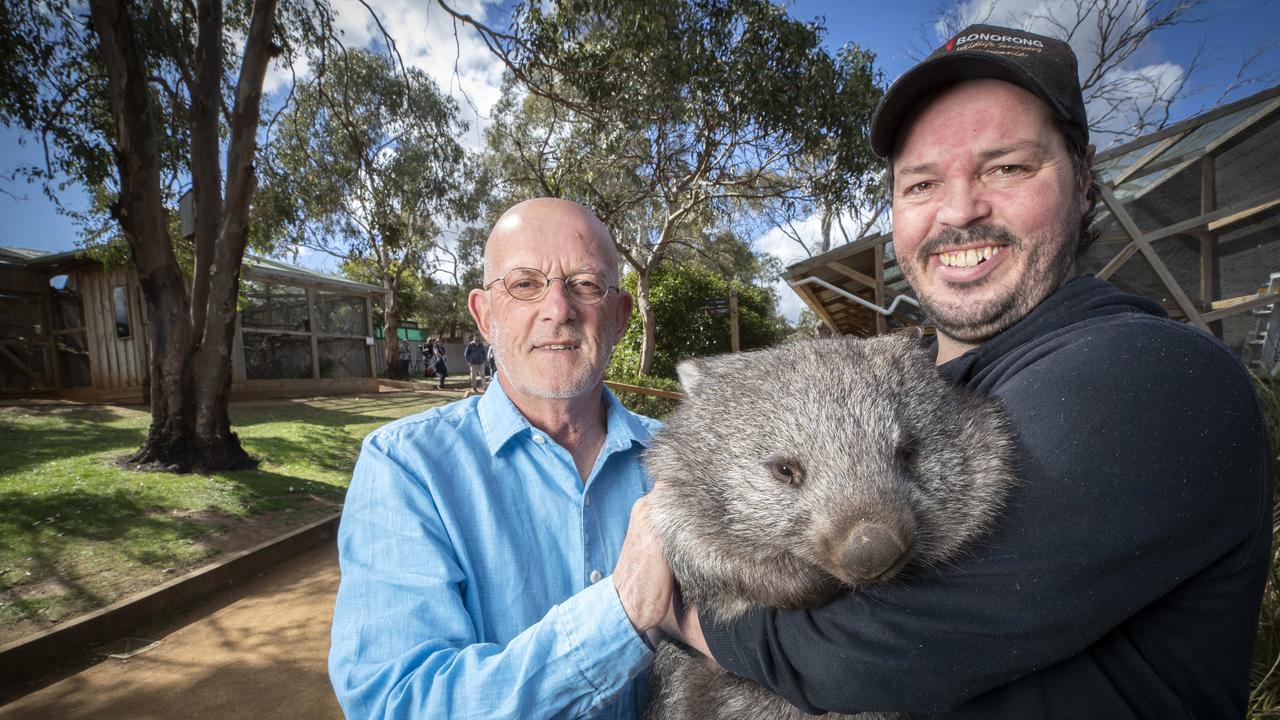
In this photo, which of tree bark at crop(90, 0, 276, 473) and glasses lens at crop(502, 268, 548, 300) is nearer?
glasses lens at crop(502, 268, 548, 300)

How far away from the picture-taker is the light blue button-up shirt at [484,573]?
142 cm

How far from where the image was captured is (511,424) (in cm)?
203

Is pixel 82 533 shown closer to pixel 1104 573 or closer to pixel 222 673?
pixel 222 673

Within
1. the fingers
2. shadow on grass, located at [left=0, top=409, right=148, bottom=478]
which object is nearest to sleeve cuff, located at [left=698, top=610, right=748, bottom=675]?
the fingers

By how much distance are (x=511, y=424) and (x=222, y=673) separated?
11.3 ft

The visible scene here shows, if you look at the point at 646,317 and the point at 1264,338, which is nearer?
the point at 1264,338

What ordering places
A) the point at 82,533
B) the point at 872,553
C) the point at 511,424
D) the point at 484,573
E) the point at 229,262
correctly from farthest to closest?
the point at 229,262 → the point at 82,533 → the point at 511,424 → the point at 484,573 → the point at 872,553

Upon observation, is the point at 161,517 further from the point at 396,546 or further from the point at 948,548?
the point at 948,548

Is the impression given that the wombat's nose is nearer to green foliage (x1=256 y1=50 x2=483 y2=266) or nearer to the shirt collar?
the shirt collar

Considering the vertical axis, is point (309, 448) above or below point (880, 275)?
below

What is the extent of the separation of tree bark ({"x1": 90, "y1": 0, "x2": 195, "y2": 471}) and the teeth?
8.39 m

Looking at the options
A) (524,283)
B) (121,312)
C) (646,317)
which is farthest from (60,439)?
(524,283)

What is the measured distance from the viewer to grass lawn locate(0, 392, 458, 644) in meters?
4.53

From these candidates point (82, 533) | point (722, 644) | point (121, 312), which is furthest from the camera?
point (121, 312)
